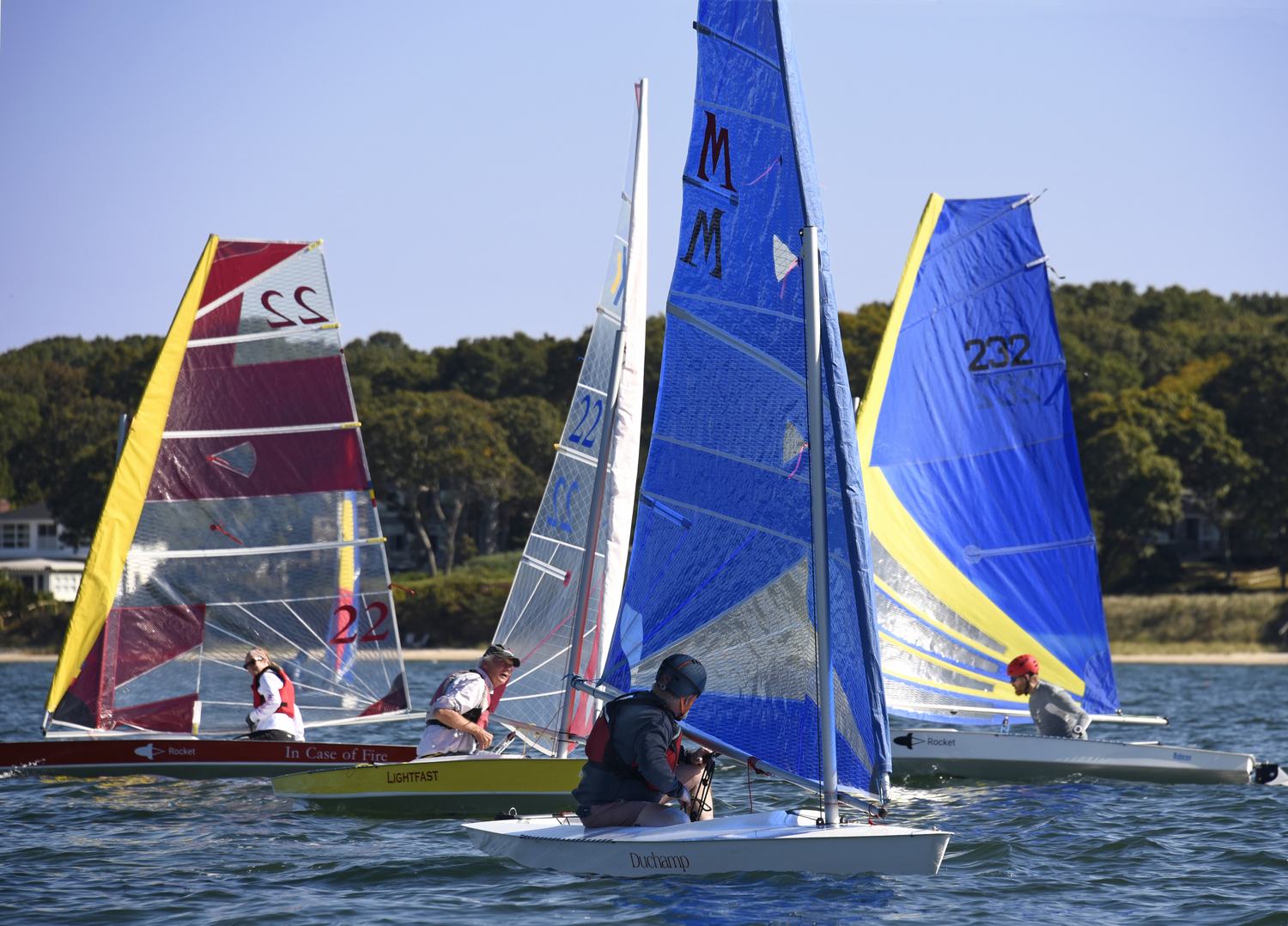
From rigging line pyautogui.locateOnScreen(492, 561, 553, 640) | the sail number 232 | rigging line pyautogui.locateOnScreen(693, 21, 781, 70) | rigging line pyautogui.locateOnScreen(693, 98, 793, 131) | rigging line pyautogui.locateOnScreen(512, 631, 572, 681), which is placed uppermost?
rigging line pyautogui.locateOnScreen(693, 21, 781, 70)

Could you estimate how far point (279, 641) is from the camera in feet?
51.5

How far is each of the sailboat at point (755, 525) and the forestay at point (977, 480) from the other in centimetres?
642

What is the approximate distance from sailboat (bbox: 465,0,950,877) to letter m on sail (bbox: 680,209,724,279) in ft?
0.04

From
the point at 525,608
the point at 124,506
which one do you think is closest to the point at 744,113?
the point at 525,608

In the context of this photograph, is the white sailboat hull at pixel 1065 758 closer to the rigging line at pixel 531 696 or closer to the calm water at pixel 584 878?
the calm water at pixel 584 878

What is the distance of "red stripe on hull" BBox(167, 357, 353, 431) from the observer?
50.4 feet

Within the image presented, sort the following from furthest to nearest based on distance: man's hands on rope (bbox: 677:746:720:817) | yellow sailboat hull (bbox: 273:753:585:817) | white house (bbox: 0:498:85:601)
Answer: white house (bbox: 0:498:85:601), yellow sailboat hull (bbox: 273:753:585:817), man's hands on rope (bbox: 677:746:720:817)

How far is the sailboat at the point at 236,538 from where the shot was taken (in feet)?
49.9

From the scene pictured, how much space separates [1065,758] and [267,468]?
29.5 feet

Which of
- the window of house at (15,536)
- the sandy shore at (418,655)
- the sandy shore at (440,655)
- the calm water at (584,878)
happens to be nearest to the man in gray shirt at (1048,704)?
the calm water at (584,878)

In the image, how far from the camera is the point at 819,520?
27.3ft

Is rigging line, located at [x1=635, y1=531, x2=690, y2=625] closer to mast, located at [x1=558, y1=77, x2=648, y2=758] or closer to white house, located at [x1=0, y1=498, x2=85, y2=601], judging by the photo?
mast, located at [x1=558, y1=77, x2=648, y2=758]

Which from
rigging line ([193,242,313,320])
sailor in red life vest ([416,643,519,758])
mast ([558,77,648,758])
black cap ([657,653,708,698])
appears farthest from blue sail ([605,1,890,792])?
rigging line ([193,242,313,320])

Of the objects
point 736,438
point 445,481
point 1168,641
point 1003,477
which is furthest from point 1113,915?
point 445,481
